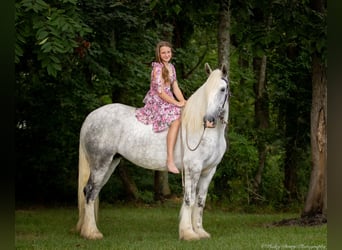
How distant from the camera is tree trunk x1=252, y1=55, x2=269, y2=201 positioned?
12227 mm

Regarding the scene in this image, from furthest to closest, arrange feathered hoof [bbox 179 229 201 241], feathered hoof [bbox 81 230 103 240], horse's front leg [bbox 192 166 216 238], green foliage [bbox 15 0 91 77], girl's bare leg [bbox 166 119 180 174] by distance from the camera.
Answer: horse's front leg [bbox 192 166 216 238] < feathered hoof [bbox 81 230 103 240] < girl's bare leg [bbox 166 119 180 174] < feathered hoof [bbox 179 229 201 241] < green foliage [bbox 15 0 91 77]

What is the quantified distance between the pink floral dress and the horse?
0.10m

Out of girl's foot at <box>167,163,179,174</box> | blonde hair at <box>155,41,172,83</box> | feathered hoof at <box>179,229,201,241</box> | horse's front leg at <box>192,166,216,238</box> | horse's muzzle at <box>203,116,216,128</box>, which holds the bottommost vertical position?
feathered hoof at <box>179,229,201,241</box>

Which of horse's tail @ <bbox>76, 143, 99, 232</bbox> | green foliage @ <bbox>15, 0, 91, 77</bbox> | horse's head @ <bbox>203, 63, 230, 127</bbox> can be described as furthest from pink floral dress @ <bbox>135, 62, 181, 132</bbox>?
green foliage @ <bbox>15, 0, 91, 77</bbox>

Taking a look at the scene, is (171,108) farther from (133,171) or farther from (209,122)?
(133,171)

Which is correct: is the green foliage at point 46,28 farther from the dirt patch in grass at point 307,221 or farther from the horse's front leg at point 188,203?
the dirt patch in grass at point 307,221

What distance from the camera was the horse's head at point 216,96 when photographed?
246 inches

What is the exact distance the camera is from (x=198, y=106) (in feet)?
21.5

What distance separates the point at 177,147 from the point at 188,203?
78cm

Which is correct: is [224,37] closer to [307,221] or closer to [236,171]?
[307,221]

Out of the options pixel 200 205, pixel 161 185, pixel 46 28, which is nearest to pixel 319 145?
pixel 200 205

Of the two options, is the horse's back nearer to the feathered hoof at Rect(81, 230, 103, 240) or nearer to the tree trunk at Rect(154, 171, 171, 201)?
the feathered hoof at Rect(81, 230, 103, 240)

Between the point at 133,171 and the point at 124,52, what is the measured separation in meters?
4.10

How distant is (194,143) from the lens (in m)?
6.72
